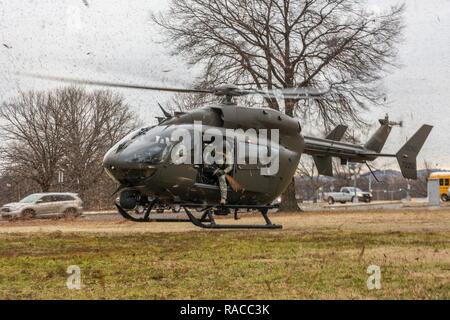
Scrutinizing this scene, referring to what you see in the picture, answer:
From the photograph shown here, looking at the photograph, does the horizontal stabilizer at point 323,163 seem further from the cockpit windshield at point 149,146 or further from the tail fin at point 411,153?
the cockpit windshield at point 149,146

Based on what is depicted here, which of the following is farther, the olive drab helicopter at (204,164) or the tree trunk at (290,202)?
the tree trunk at (290,202)

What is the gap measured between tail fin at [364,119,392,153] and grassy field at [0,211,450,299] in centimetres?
767

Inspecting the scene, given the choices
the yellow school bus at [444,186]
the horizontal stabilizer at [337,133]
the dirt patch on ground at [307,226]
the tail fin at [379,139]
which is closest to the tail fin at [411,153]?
the tail fin at [379,139]

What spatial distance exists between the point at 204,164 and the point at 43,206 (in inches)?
740

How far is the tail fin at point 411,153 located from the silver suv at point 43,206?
1806 cm

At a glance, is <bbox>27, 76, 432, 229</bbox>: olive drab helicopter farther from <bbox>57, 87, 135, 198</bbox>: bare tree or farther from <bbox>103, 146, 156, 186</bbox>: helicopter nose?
<bbox>57, 87, 135, 198</bbox>: bare tree

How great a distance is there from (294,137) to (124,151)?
564 centimetres

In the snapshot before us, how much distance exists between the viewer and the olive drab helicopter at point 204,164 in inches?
650

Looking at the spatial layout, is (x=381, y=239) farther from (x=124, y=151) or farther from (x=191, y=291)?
(x=191, y=291)

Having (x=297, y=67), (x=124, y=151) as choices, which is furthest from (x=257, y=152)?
(x=297, y=67)

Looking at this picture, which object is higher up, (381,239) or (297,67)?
(297,67)

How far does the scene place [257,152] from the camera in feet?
59.9

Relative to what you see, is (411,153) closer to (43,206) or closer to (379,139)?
(379,139)

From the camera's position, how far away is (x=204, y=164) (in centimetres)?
1725
